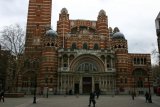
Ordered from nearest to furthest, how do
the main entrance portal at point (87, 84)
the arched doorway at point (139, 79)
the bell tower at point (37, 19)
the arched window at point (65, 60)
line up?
1. the main entrance portal at point (87, 84)
2. the arched window at point (65, 60)
3. the arched doorway at point (139, 79)
4. the bell tower at point (37, 19)

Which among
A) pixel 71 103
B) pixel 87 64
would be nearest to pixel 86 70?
pixel 87 64

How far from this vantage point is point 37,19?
7125 centimetres

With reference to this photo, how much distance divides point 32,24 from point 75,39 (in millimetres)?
14821

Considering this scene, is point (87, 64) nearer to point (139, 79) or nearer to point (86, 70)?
point (86, 70)

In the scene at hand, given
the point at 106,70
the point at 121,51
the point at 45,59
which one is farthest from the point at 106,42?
the point at 45,59

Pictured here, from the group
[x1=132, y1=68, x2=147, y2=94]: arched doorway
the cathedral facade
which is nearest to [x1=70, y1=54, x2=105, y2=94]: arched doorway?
the cathedral facade

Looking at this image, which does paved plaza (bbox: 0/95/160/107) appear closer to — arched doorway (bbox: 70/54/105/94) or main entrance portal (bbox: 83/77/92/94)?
arched doorway (bbox: 70/54/105/94)

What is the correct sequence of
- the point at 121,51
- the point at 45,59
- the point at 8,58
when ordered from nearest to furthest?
1. the point at 8,58
2. the point at 45,59
3. the point at 121,51

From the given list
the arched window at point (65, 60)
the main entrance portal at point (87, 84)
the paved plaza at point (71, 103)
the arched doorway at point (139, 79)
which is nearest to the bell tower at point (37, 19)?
the arched window at point (65, 60)

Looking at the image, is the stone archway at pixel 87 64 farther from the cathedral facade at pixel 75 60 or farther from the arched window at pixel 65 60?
the arched window at pixel 65 60

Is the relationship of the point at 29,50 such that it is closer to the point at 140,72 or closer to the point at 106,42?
the point at 106,42

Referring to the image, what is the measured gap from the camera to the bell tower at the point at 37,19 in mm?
69688

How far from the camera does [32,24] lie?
232 feet

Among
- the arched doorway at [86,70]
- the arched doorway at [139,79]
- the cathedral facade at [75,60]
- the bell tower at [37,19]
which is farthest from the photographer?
the bell tower at [37,19]
